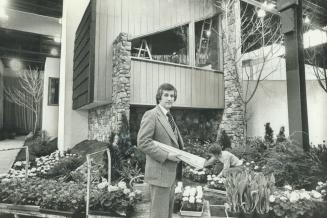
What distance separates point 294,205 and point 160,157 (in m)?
1.81

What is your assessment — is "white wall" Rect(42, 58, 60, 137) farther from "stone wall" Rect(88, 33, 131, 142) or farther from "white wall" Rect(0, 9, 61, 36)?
"stone wall" Rect(88, 33, 131, 142)

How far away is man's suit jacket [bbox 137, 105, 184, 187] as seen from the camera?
214cm

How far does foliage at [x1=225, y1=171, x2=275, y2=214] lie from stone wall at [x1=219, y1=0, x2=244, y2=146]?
562 cm

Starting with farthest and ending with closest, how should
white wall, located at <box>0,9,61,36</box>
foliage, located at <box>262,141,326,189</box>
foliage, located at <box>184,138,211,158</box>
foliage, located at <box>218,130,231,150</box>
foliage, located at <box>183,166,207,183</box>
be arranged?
1. white wall, located at <box>0,9,61,36</box>
2. foliage, located at <box>218,130,231,150</box>
3. foliage, located at <box>184,138,211,158</box>
4. foliage, located at <box>183,166,207,183</box>
5. foliage, located at <box>262,141,326,189</box>

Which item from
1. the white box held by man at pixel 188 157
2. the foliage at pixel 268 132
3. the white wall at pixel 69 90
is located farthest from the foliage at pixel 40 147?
the white box held by man at pixel 188 157

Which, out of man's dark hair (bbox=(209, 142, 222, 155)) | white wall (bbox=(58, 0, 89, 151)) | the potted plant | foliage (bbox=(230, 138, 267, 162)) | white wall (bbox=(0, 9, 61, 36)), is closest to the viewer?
the potted plant

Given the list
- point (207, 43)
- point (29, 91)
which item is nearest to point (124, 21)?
point (207, 43)

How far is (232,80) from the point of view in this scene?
345 inches

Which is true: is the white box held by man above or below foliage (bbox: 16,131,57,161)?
above

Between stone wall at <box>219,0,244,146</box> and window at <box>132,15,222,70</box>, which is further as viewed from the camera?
stone wall at <box>219,0,244,146</box>

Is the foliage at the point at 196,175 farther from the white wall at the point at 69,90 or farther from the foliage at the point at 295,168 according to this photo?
the white wall at the point at 69,90

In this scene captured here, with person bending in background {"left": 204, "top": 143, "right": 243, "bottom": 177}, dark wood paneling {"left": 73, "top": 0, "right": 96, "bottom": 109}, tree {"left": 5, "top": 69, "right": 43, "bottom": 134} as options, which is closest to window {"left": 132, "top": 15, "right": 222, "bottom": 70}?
dark wood paneling {"left": 73, "top": 0, "right": 96, "bottom": 109}

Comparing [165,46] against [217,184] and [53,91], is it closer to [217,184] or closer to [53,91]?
[217,184]

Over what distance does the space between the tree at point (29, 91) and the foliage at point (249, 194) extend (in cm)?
1198
